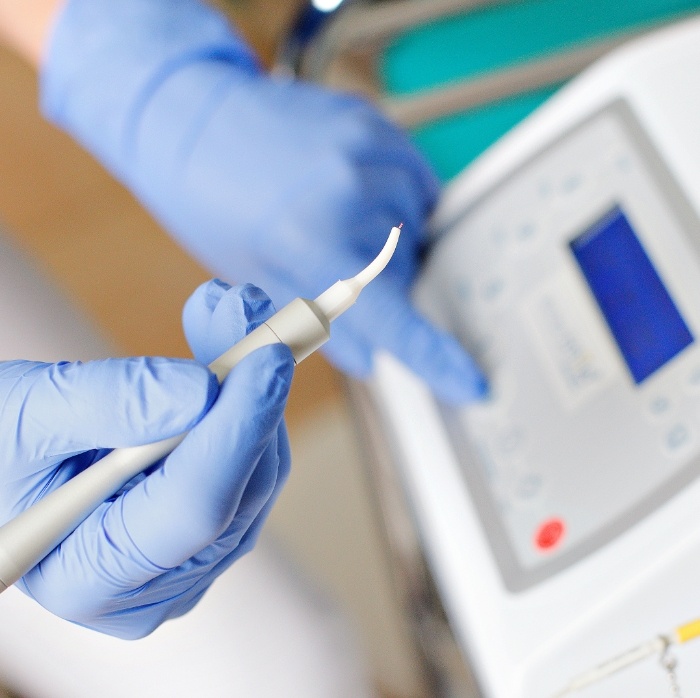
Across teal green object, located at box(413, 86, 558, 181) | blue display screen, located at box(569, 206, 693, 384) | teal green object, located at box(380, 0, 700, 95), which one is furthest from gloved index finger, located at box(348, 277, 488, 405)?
teal green object, located at box(380, 0, 700, 95)

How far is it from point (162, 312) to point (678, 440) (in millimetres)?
528

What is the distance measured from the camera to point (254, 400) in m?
0.29

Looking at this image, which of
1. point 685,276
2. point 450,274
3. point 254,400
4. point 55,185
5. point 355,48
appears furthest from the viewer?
point 55,185

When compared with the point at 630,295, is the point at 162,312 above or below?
above

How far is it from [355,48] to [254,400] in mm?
749

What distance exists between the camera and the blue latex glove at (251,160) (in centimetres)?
57

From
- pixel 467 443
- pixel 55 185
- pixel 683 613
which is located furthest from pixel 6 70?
pixel 683 613

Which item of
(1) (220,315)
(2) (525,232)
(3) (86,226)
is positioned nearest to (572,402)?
(2) (525,232)

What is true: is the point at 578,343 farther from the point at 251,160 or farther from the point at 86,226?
the point at 86,226

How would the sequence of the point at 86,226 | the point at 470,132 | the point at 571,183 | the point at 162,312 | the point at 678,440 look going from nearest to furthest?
the point at 678,440 < the point at 571,183 < the point at 162,312 < the point at 470,132 < the point at 86,226

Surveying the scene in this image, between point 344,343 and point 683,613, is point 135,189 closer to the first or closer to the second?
point 344,343

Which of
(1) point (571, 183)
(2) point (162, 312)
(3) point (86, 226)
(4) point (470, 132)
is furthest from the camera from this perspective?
(3) point (86, 226)

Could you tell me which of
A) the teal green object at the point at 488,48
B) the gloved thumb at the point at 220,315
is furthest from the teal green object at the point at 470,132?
the gloved thumb at the point at 220,315

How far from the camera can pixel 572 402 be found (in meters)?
0.48
